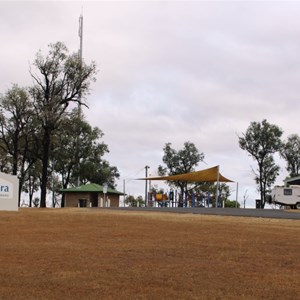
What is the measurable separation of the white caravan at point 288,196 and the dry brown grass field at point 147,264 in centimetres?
3264

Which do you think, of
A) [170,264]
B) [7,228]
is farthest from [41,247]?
[7,228]


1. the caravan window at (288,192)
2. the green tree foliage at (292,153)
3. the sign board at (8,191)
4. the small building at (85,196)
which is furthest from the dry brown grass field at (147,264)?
the green tree foliage at (292,153)

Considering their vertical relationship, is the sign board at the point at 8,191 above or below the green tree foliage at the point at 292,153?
below

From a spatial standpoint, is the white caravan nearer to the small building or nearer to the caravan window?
the caravan window

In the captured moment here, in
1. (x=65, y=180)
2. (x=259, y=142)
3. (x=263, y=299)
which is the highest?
(x=259, y=142)

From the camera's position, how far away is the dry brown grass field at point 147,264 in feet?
29.0

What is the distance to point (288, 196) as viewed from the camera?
164 feet

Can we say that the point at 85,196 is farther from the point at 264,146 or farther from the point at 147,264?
the point at 147,264

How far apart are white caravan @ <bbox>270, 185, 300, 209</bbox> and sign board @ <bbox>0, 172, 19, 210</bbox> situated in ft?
90.0

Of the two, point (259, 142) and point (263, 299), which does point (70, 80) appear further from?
point (263, 299)

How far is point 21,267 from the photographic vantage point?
10.6 m

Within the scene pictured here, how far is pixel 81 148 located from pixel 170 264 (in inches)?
2340

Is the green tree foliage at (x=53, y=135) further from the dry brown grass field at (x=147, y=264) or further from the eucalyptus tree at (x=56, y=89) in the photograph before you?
the dry brown grass field at (x=147, y=264)

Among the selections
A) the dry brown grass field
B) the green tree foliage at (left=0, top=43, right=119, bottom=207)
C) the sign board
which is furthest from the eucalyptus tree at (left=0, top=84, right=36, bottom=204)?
the dry brown grass field
